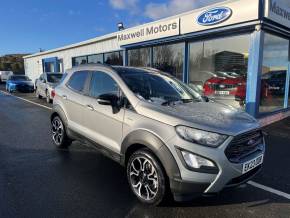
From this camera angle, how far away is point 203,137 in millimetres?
3076

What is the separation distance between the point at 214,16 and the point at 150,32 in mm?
3487

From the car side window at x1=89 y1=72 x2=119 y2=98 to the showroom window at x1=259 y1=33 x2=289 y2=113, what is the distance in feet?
20.0

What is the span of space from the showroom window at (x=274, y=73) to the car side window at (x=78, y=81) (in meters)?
6.08

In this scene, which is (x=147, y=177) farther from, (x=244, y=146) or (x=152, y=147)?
(x=244, y=146)

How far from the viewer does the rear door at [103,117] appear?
13.1 ft

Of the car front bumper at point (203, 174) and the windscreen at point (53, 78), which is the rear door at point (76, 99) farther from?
the windscreen at point (53, 78)

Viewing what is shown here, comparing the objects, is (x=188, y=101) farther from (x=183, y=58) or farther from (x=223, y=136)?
(x=183, y=58)

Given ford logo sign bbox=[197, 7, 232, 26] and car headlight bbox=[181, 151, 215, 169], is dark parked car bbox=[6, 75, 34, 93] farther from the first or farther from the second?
car headlight bbox=[181, 151, 215, 169]

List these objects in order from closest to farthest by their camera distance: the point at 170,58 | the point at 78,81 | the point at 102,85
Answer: the point at 102,85 < the point at 78,81 < the point at 170,58

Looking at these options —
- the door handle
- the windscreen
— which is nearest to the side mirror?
the door handle

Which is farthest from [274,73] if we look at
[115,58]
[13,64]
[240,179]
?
[13,64]

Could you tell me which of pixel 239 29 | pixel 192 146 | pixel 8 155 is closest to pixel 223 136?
pixel 192 146

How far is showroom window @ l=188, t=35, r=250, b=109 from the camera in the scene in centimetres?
879

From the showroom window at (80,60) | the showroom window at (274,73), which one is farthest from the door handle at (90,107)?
the showroom window at (80,60)
